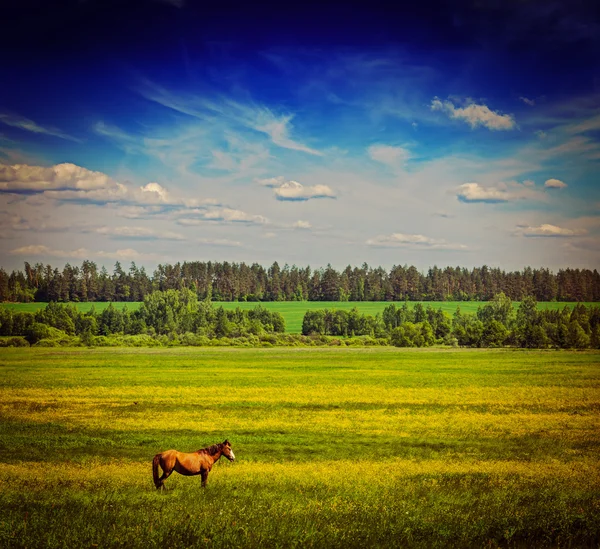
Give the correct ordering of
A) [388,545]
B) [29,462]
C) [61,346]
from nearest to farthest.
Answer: [388,545], [29,462], [61,346]

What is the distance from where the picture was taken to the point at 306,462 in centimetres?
2244

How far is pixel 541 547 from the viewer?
41.3 feet

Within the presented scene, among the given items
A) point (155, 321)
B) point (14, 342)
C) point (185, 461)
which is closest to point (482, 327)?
point (155, 321)

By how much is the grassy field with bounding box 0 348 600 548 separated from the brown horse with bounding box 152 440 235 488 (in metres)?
0.59

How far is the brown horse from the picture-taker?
1505 cm

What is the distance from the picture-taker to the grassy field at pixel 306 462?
1280cm

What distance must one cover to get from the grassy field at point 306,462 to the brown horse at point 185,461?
59 centimetres

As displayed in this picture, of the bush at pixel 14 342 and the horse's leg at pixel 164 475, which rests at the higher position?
the horse's leg at pixel 164 475

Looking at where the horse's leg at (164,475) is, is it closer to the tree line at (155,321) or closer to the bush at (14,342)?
the bush at (14,342)

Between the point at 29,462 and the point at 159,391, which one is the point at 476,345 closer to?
the point at 159,391

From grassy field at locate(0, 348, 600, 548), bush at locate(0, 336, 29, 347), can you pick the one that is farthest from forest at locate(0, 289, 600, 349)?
grassy field at locate(0, 348, 600, 548)

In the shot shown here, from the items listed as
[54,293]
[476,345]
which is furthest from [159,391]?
[54,293]

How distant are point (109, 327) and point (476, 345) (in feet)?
304

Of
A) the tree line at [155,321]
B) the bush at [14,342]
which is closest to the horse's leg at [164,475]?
the bush at [14,342]
